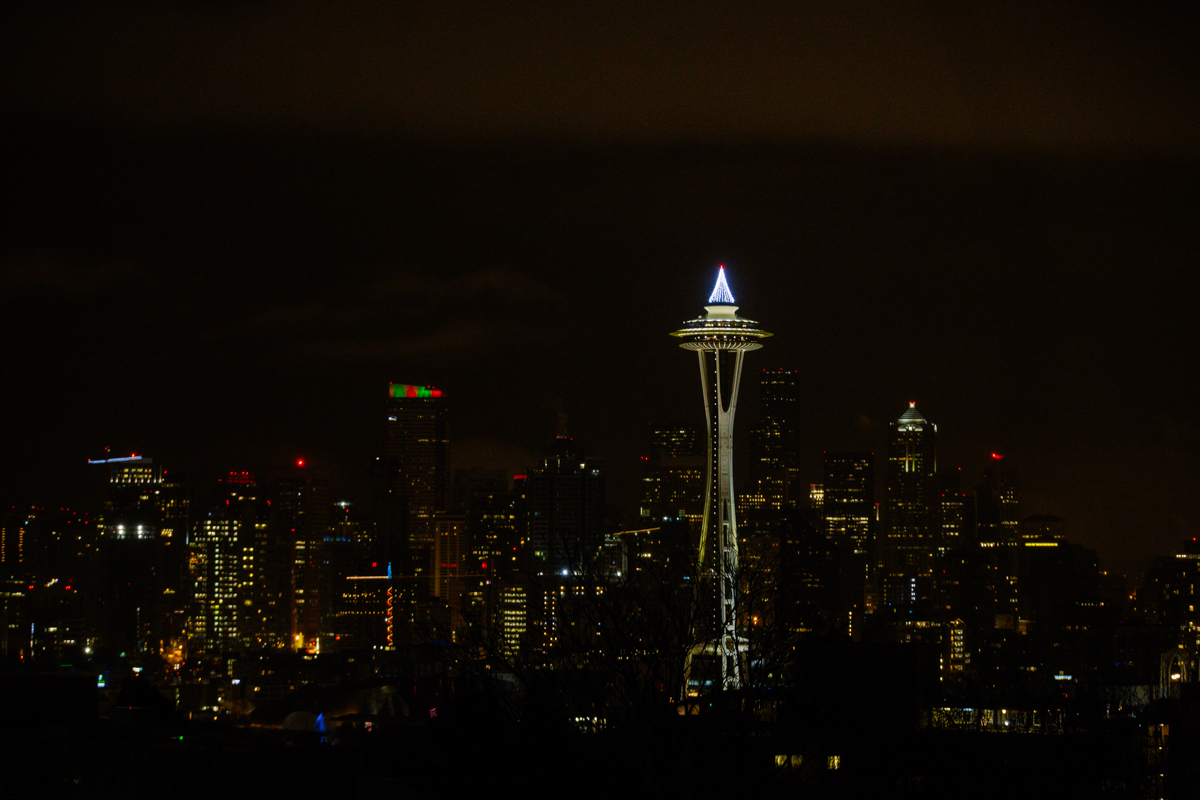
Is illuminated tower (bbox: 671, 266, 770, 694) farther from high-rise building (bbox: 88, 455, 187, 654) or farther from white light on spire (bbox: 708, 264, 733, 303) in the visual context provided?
high-rise building (bbox: 88, 455, 187, 654)

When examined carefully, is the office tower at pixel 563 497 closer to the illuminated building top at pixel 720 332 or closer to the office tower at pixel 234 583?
the office tower at pixel 234 583

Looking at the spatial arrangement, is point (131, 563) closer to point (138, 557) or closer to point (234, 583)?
point (138, 557)

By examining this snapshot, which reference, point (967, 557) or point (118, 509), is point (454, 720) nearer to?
point (967, 557)

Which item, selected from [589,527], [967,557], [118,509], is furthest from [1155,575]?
[118,509]

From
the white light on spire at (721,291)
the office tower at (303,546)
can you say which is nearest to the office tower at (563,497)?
the office tower at (303,546)

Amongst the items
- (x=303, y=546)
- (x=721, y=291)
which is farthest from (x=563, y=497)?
(x=721, y=291)

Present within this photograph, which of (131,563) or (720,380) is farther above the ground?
(720,380)

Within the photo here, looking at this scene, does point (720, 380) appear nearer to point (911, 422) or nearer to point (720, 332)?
point (720, 332)

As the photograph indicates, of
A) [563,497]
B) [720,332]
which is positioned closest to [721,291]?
[720,332]

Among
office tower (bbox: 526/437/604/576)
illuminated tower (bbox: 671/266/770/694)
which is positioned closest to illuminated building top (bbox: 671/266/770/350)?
illuminated tower (bbox: 671/266/770/694)

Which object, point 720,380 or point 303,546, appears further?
point 303,546

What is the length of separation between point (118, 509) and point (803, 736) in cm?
10431

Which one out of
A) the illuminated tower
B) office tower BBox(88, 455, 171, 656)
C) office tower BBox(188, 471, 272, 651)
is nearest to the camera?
the illuminated tower

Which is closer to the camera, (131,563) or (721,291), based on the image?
(721,291)
